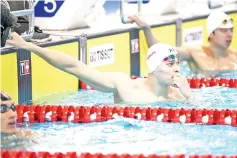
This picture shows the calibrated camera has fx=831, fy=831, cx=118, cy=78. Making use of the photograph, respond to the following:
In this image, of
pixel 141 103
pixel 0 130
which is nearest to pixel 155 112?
pixel 141 103

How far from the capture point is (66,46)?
7.30m

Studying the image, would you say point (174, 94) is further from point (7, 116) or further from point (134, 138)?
point (7, 116)

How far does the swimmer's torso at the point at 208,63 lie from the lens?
809cm

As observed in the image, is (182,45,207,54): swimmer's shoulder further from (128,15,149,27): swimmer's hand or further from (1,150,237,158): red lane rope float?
(1,150,237,158): red lane rope float

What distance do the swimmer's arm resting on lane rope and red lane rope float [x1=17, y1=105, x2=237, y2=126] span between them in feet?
0.68

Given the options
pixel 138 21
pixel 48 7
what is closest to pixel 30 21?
pixel 48 7

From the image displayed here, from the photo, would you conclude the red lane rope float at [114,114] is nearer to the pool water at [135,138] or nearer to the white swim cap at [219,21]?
the pool water at [135,138]

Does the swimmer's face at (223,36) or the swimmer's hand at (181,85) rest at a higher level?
the swimmer's face at (223,36)

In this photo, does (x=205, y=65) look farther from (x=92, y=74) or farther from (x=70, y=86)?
(x=92, y=74)

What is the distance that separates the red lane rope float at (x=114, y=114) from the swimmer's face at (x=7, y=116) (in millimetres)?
1068

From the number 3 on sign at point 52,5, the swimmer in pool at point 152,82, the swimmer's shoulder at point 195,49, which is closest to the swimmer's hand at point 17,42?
the swimmer in pool at point 152,82

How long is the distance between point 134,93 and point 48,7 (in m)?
1.92

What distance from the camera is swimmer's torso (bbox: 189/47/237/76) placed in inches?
318

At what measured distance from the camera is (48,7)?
7902mm
